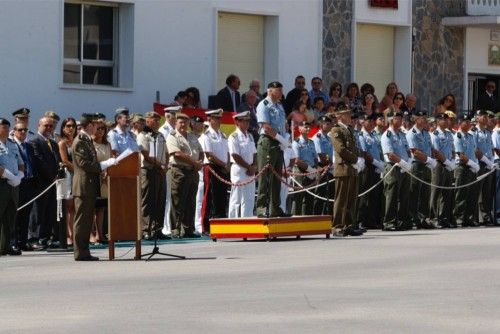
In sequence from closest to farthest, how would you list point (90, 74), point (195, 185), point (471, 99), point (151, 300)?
point (151, 300) → point (195, 185) → point (90, 74) → point (471, 99)

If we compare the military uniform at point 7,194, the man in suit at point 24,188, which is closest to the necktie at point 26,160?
the man in suit at point 24,188

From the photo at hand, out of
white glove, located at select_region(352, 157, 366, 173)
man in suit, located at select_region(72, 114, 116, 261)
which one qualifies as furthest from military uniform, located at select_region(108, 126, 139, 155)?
white glove, located at select_region(352, 157, 366, 173)

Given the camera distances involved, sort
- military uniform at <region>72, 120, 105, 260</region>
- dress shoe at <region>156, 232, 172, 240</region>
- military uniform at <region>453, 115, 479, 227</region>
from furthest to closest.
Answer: military uniform at <region>453, 115, 479, 227</region> → dress shoe at <region>156, 232, 172, 240</region> → military uniform at <region>72, 120, 105, 260</region>

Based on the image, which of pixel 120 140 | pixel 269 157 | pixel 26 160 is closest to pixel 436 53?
pixel 269 157

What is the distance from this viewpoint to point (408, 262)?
20.2m

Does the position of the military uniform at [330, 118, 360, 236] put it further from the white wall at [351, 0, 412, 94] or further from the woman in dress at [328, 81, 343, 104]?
the white wall at [351, 0, 412, 94]

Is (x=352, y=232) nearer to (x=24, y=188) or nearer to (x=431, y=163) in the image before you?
(x=431, y=163)

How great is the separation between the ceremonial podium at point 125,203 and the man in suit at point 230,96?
9.42 m

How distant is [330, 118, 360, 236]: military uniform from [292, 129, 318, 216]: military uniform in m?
1.62

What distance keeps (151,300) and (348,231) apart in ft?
35.9

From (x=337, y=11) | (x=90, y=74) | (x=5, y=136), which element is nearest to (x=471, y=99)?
(x=337, y=11)

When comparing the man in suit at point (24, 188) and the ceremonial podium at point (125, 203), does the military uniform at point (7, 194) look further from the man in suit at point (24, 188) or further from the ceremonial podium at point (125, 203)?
the ceremonial podium at point (125, 203)

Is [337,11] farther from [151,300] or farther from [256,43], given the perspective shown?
[151,300]

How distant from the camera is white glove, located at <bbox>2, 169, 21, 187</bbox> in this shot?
72.2ft
